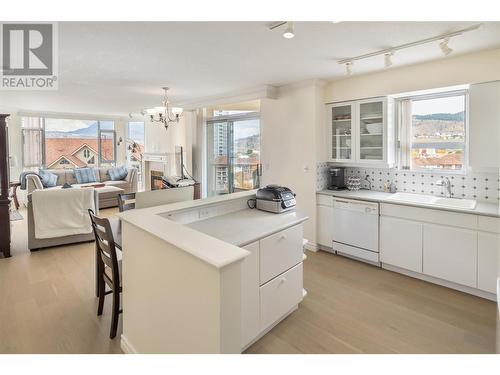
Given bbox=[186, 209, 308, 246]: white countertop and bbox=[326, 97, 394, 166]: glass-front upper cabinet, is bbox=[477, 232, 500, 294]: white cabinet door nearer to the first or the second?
bbox=[326, 97, 394, 166]: glass-front upper cabinet

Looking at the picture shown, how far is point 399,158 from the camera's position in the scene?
3.91 metres

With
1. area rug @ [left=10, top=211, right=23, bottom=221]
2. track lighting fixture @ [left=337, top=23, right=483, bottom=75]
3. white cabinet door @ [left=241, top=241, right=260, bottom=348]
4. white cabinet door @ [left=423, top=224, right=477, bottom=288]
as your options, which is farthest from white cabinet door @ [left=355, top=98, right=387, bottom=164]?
area rug @ [left=10, top=211, right=23, bottom=221]

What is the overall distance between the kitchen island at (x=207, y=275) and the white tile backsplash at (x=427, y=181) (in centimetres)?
193

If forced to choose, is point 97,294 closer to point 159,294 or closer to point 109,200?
point 159,294

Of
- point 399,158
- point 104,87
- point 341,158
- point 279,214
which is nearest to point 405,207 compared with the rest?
point 399,158

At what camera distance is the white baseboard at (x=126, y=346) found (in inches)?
80.5

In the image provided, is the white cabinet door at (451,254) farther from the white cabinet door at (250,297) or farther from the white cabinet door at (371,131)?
the white cabinet door at (250,297)

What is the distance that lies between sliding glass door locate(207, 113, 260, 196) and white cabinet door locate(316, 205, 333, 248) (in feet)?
5.17

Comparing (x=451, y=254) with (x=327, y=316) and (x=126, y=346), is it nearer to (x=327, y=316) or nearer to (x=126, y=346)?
(x=327, y=316)

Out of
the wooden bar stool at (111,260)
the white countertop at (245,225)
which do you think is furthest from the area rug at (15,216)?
the white countertop at (245,225)

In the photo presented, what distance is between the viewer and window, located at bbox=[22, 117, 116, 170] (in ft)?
25.1

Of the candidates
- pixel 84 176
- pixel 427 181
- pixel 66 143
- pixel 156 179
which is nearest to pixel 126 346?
pixel 427 181
